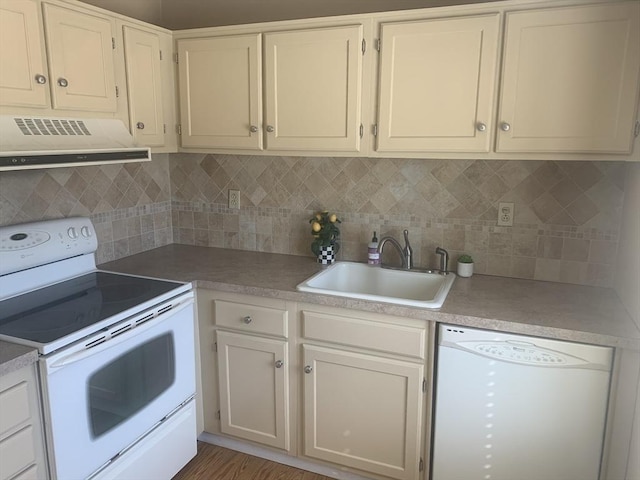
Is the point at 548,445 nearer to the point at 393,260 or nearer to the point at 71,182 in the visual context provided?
the point at 393,260

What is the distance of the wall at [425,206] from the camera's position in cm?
213

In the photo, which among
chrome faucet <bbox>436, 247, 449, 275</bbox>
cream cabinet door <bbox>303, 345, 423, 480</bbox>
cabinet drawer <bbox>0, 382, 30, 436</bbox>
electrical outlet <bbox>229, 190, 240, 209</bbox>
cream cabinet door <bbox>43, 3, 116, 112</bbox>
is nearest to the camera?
cabinet drawer <bbox>0, 382, 30, 436</bbox>

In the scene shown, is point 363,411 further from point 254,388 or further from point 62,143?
point 62,143

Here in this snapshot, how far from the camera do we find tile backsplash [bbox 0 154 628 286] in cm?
212

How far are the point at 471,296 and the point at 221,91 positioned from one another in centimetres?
152

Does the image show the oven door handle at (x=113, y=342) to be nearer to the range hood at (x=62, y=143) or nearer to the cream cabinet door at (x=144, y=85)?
the range hood at (x=62, y=143)

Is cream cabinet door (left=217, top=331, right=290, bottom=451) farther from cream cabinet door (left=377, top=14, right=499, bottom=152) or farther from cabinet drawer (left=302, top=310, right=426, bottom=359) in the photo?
cream cabinet door (left=377, top=14, right=499, bottom=152)

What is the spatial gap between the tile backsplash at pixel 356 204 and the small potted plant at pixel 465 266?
7 cm

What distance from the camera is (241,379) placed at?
2260mm

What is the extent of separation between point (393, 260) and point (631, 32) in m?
1.36

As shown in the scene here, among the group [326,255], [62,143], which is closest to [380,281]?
[326,255]

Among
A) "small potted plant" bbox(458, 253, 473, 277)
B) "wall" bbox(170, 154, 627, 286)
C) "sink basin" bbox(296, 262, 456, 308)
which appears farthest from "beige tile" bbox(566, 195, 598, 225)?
"sink basin" bbox(296, 262, 456, 308)

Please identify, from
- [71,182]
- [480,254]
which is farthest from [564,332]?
[71,182]

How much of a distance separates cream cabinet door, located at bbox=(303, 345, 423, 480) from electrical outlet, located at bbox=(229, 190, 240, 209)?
3.44 feet
